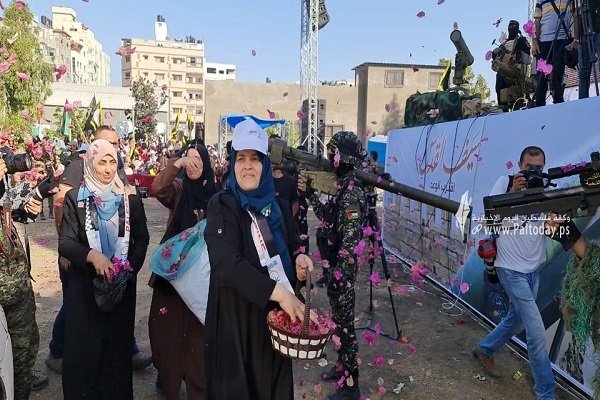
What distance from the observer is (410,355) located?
4766mm

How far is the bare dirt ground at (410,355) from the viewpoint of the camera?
400 centimetres

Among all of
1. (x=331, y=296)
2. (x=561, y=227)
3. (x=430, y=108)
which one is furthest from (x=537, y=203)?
(x=430, y=108)

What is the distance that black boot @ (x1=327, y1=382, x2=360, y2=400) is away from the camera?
12.2 ft

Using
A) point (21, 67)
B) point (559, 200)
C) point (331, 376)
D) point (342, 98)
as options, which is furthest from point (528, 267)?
point (342, 98)

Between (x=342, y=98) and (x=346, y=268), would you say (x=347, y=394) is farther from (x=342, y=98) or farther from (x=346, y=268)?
(x=342, y=98)

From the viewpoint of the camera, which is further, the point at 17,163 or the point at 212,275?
the point at 17,163

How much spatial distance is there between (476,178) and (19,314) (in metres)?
4.80

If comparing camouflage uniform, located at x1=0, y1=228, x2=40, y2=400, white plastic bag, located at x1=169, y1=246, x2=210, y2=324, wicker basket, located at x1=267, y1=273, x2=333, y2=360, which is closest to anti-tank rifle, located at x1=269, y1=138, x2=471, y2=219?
white plastic bag, located at x1=169, y1=246, x2=210, y2=324

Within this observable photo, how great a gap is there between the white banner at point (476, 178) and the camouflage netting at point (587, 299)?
5.37ft

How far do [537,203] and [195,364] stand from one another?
249 centimetres

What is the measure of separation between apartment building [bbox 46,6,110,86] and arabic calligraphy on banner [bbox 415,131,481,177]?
6066cm

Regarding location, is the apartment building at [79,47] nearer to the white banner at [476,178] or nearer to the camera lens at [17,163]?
the white banner at [476,178]

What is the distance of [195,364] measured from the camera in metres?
3.31

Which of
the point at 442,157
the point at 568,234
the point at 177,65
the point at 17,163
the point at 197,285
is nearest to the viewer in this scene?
the point at 568,234
